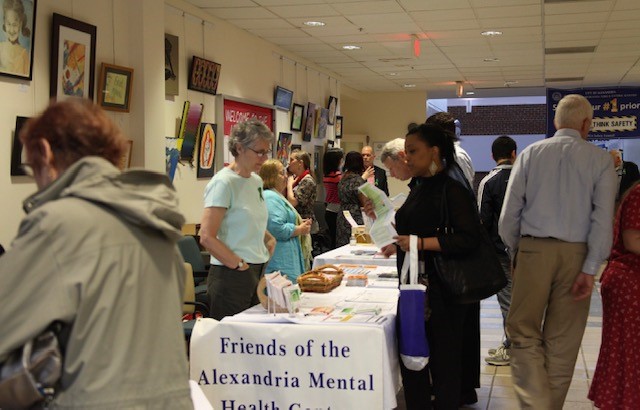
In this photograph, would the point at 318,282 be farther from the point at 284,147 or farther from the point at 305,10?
the point at 284,147

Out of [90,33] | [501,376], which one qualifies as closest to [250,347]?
[501,376]

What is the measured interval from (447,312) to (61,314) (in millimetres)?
2523

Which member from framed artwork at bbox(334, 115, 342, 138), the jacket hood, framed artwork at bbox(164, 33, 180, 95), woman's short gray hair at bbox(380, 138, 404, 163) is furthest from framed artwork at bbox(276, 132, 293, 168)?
the jacket hood

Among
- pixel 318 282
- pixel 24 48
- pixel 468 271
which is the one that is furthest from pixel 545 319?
pixel 24 48

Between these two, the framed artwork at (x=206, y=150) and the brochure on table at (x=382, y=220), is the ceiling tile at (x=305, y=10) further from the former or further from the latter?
the brochure on table at (x=382, y=220)

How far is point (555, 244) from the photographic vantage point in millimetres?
4172

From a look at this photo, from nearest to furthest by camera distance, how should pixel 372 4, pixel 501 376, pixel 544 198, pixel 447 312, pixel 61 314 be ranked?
1. pixel 61 314
2. pixel 447 312
3. pixel 544 198
4. pixel 501 376
5. pixel 372 4

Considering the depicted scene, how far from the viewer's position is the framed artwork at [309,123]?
489 inches

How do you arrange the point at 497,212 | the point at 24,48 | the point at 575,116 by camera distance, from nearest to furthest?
the point at 575,116, the point at 24,48, the point at 497,212

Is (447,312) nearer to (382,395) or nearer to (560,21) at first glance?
(382,395)

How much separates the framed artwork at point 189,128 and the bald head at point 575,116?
14.4 ft

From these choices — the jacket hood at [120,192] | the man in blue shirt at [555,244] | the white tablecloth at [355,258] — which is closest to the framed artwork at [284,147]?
the white tablecloth at [355,258]

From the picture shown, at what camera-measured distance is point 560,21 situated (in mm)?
9258

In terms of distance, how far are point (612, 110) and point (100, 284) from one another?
52.3ft
